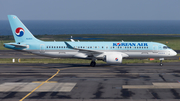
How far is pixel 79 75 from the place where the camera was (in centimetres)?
3550

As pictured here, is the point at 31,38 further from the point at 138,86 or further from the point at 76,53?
the point at 138,86

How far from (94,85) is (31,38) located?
2110 centimetres

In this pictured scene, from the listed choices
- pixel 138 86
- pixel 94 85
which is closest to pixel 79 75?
pixel 94 85

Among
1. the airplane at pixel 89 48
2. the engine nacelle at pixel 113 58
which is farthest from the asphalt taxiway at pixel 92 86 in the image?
the airplane at pixel 89 48

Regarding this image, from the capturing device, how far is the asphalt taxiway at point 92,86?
23.7 m

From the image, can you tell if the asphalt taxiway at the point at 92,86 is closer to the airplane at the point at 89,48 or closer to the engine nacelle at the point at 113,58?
the engine nacelle at the point at 113,58

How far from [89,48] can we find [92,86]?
55.6 ft

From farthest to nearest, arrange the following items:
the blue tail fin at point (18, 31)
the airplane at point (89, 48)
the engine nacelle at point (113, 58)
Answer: the blue tail fin at point (18, 31)
the airplane at point (89, 48)
the engine nacelle at point (113, 58)

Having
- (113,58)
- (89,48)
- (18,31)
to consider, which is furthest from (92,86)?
(18,31)

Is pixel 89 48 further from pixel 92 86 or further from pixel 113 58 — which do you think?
pixel 92 86

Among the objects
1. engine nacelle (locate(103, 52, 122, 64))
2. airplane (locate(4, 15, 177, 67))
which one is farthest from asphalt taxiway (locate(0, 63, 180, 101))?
airplane (locate(4, 15, 177, 67))

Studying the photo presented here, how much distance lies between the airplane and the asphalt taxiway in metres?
6.34

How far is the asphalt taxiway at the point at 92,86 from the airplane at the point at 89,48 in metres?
6.34

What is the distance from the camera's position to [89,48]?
4469 centimetres
